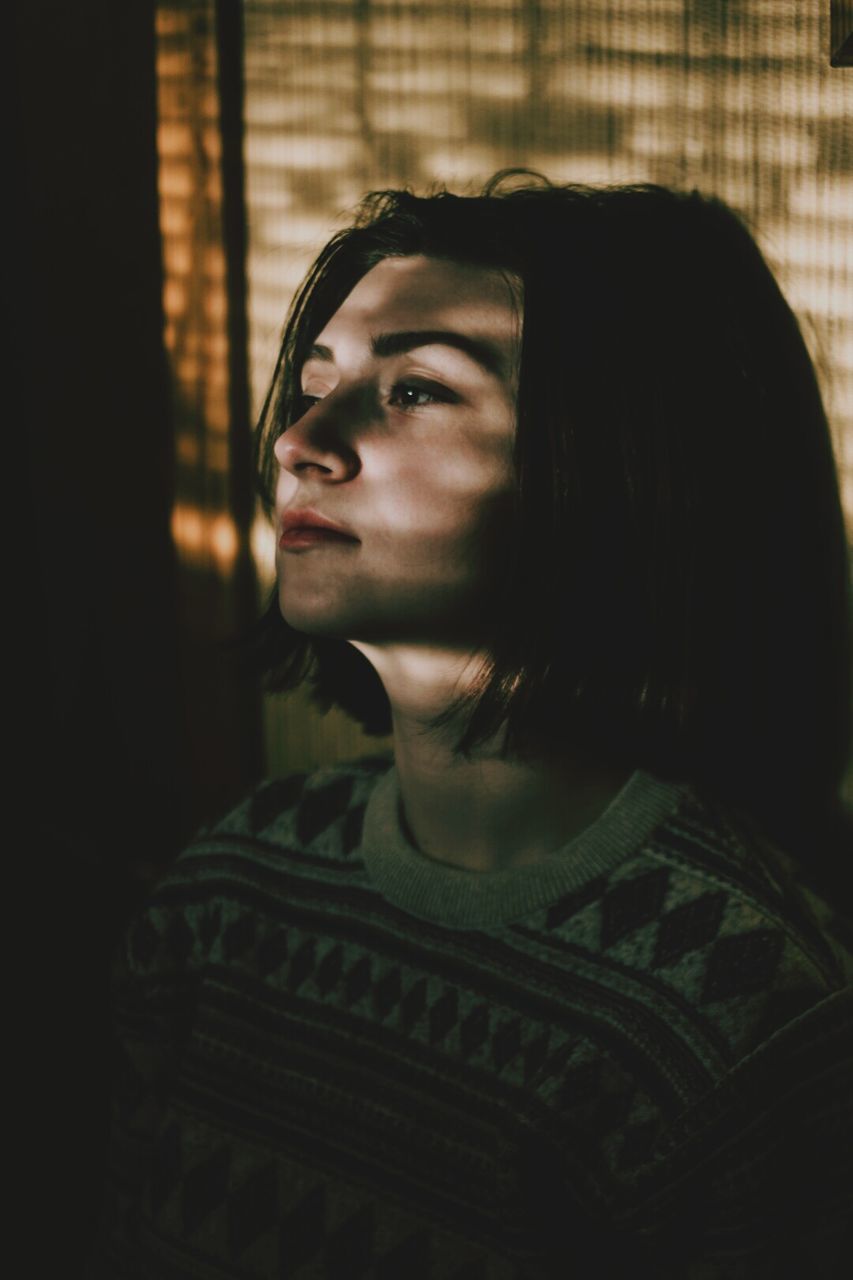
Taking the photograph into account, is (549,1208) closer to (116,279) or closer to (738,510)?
(738,510)

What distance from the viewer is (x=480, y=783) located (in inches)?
40.6

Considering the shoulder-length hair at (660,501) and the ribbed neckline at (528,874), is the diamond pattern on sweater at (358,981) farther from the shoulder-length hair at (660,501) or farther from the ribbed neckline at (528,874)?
the shoulder-length hair at (660,501)

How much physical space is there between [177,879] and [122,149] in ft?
3.21

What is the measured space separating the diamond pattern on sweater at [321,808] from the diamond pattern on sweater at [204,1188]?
33 centimetres

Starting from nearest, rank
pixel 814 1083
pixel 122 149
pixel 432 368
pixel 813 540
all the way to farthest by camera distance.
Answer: pixel 814 1083 < pixel 432 368 < pixel 813 540 < pixel 122 149

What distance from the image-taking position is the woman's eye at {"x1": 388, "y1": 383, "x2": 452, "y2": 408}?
938 mm

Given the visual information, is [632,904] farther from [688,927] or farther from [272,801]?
[272,801]

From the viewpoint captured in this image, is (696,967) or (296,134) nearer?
(696,967)

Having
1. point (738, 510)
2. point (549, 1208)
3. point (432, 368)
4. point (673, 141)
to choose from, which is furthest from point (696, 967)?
point (673, 141)

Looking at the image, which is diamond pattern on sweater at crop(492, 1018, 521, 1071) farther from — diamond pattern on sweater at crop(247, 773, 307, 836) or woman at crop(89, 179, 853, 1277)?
diamond pattern on sweater at crop(247, 773, 307, 836)

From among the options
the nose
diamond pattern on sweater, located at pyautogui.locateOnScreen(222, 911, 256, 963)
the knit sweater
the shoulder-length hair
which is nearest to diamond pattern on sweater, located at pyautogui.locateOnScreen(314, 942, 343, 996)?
the knit sweater

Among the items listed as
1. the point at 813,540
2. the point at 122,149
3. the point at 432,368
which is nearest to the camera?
the point at 432,368

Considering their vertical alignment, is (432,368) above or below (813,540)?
above

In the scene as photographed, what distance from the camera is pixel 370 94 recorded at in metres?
1.27
